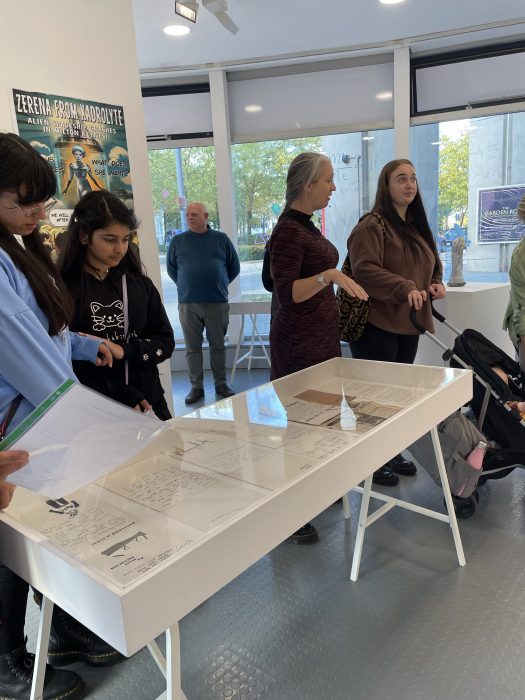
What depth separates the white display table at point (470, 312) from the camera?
11.4 feet

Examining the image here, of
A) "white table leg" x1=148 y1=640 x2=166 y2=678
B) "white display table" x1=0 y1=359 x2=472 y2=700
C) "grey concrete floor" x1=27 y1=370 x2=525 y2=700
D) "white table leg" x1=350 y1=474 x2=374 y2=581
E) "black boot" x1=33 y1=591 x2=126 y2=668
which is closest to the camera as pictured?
"white display table" x1=0 y1=359 x2=472 y2=700

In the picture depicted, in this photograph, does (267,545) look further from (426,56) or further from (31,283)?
(426,56)

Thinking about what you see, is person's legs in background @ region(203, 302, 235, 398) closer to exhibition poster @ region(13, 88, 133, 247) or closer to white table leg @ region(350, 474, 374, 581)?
exhibition poster @ region(13, 88, 133, 247)

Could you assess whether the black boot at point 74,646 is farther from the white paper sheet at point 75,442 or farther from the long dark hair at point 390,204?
the long dark hair at point 390,204

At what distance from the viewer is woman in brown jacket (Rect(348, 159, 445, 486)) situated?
2.34m

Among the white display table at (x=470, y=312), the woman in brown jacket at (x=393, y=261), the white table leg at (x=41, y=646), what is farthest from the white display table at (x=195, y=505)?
the white display table at (x=470, y=312)

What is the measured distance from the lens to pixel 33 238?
1.30 metres

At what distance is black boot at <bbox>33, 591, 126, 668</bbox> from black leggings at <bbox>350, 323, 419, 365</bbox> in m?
1.58

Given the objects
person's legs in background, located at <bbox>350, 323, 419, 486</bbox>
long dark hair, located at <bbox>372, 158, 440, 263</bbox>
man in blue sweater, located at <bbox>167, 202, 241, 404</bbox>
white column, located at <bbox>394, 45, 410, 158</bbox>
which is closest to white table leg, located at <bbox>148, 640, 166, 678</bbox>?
person's legs in background, located at <bbox>350, 323, 419, 486</bbox>

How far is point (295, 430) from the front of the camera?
4.88ft

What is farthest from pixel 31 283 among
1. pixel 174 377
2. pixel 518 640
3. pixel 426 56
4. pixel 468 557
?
pixel 426 56

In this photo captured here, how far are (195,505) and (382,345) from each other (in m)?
1.59

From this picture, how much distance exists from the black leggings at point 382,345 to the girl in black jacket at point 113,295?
3.45 ft

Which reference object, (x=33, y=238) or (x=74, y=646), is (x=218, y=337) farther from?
(x=33, y=238)
